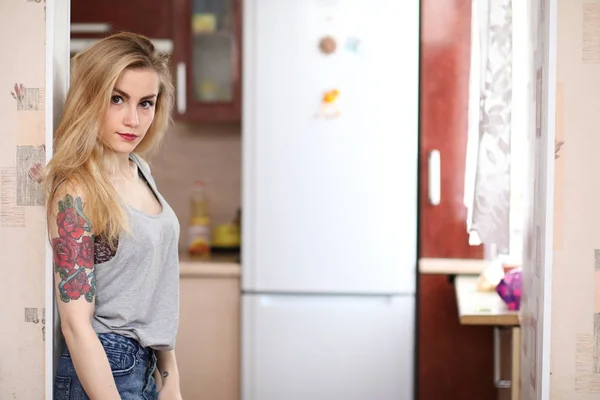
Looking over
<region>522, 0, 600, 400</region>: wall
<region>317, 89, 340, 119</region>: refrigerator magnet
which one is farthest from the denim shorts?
<region>317, 89, 340, 119</region>: refrigerator magnet

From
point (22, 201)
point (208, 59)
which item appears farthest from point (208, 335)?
point (22, 201)

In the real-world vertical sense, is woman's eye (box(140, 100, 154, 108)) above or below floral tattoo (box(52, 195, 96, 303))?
above

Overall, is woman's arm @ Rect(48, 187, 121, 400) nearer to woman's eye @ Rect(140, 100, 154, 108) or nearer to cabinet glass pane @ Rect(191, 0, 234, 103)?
woman's eye @ Rect(140, 100, 154, 108)

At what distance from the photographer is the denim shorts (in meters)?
1.53

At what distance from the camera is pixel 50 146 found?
1.62 m

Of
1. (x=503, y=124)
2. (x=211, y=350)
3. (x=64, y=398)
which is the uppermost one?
(x=503, y=124)

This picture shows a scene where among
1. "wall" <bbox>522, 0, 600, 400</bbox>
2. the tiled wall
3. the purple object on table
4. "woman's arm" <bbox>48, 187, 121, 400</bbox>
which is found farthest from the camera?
the tiled wall

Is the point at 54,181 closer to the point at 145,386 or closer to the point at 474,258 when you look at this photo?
the point at 145,386

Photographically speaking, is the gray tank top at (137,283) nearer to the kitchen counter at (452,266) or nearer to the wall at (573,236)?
the wall at (573,236)

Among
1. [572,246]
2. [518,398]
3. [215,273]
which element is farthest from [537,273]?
[215,273]

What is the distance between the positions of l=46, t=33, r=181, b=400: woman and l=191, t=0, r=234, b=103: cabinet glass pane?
1790 mm

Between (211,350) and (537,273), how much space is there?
163 centimetres

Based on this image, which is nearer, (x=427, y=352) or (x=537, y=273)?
(x=537, y=273)

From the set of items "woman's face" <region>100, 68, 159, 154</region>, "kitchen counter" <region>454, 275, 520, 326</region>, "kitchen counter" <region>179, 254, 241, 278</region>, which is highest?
"woman's face" <region>100, 68, 159, 154</region>
